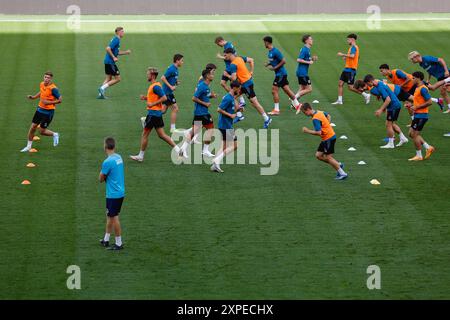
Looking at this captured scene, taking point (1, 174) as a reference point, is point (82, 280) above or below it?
below

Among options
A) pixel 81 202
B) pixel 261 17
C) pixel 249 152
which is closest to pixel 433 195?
pixel 249 152

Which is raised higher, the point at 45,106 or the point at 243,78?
the point at 243,78

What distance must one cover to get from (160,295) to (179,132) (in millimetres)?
10690

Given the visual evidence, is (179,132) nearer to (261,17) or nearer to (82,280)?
(82,280)

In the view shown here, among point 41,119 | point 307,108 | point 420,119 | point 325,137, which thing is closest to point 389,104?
point 420,119

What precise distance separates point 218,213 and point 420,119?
21.4ft

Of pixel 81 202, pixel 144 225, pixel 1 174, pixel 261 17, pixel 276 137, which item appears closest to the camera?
pixel 144 225

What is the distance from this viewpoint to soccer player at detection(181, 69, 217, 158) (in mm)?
22734

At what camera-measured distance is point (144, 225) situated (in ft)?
60.3

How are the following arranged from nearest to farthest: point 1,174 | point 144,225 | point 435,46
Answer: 1. point 144,225
2. point 1,174
3. point 435,46

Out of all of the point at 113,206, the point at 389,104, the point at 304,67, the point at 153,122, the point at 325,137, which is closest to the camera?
the point at 113,206

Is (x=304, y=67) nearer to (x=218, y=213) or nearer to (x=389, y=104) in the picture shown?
(x=389, y=104)

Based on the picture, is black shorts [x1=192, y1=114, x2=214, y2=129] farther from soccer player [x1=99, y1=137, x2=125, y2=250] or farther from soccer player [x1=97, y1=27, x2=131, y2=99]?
soccer player [x1=97, y1=27, x2=131, y2=99]

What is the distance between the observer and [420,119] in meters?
23.1
